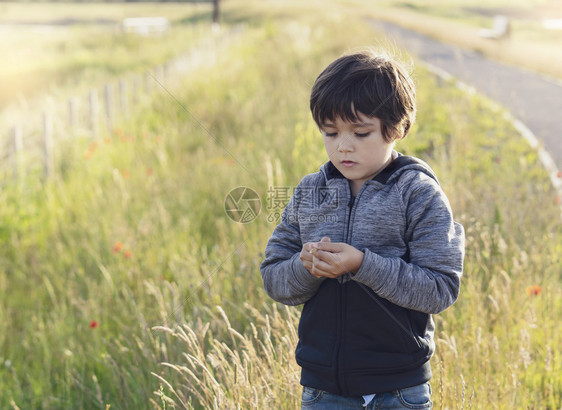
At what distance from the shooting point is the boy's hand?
146 centimetres

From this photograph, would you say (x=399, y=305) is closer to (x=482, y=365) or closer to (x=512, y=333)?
(x=482, y=365)

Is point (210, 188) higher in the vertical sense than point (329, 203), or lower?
lower

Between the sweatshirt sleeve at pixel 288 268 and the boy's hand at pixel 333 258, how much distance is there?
0.12 m

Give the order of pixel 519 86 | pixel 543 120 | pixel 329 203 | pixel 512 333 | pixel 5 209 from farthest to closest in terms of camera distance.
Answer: pixel 519 86 < pixel 543 120 < pixel 5 209 < pixel 512 333 < pixel 329 203

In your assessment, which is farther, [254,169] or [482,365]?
[254,169]

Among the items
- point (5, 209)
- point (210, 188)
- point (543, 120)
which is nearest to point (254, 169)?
point (210, 188)

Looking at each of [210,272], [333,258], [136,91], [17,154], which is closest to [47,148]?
[17,154]

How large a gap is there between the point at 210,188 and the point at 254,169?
40 cm

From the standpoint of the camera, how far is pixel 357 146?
159 centimetres

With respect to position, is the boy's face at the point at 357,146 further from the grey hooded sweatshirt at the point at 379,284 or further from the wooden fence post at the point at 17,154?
the wooden fence post at the point at 17,154

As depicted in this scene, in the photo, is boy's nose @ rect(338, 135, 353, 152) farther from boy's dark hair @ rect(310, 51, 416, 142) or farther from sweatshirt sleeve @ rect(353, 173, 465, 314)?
sweatshirt sleeve @ rect(353, 173, 465, 314)

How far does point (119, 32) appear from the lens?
33281mm

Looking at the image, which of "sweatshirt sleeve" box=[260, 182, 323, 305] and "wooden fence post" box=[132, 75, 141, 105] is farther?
"wooden fence post" box=[132, 75, 141, 105]

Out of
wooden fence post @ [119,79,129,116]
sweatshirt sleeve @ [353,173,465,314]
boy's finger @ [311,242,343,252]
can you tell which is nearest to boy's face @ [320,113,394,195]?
sweatshirt sleeve @ [353,173,465,314]
